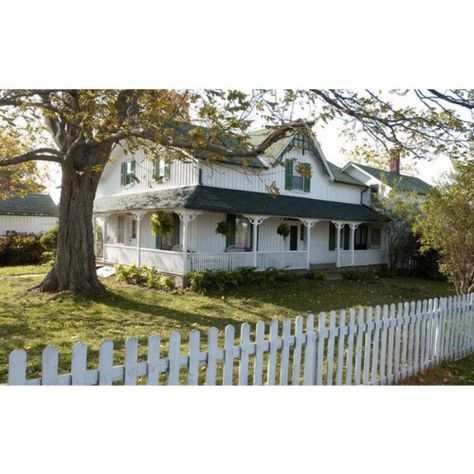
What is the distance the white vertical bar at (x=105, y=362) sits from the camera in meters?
3.20

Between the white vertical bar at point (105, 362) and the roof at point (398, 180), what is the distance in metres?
20.2

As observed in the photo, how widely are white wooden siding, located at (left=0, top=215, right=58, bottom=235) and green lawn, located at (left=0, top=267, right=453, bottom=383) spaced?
13729 mm

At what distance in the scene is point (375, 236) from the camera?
24.2m

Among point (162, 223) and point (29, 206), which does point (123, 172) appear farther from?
point (29, 206)

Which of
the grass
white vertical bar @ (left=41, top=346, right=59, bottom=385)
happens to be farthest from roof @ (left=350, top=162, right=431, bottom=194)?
white vertical bar @ (left=41, top=346, right=59, bottom=385)

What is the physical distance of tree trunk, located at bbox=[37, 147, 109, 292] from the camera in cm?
1285

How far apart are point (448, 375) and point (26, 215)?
29.6 metres

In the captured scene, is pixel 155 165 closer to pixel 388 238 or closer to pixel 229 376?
pixel 388 238

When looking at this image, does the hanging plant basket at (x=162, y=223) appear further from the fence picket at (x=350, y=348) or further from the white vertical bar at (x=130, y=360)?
the white vertical bar at (x=130, y=360)

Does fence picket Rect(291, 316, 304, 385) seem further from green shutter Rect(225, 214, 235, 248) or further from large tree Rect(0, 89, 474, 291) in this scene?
green shutter Rect(225, 214, 235, 248)

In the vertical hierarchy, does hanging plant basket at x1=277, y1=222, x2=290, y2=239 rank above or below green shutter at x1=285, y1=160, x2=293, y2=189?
below

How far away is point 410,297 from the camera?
1496 centimetres

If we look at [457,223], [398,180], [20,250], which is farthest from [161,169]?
[398,180]

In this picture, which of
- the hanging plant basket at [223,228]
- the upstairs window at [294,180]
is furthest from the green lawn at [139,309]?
the upstairs window at [294,180]
